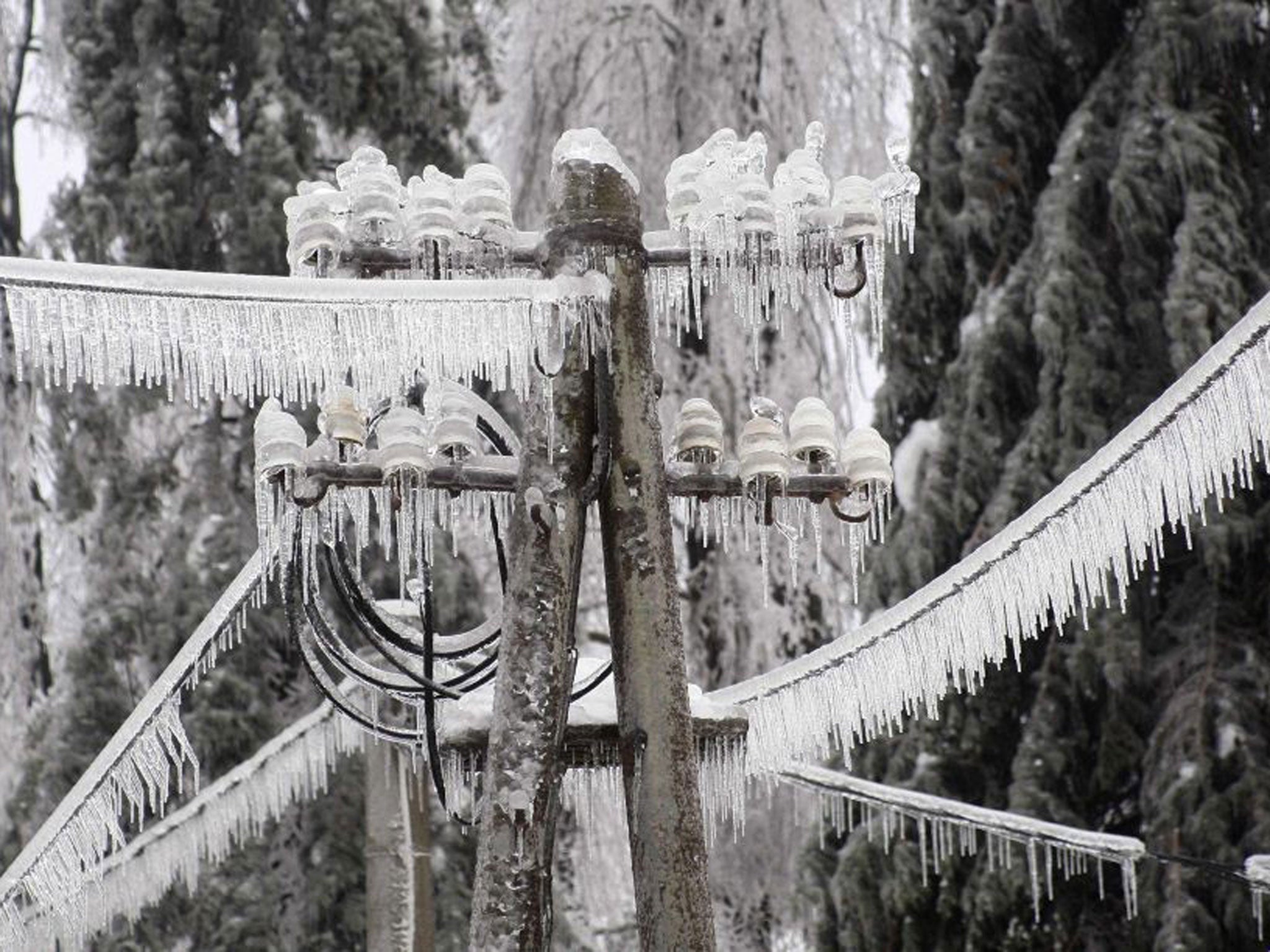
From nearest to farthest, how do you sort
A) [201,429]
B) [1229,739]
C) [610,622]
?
1. [610,622]
2. [1229,739]
3. [201,429]

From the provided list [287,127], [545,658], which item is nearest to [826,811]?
[287,127]

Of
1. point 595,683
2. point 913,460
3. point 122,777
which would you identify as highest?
point 913,460

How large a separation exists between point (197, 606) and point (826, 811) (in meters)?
2.95

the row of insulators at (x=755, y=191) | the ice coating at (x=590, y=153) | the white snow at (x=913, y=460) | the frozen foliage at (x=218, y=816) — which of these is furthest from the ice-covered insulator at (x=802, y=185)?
the white snow at (x=913, y=460)

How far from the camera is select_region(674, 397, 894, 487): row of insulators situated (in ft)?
17.2

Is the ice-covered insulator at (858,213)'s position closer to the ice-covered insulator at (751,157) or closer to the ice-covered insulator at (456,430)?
the ice-covered insulator at (751,157)

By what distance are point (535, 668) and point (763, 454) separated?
0.81 m

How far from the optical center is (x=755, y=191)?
16.5 ft

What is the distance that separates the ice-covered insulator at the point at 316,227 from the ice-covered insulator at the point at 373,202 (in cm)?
3

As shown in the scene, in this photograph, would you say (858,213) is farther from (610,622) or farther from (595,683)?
(595,683)

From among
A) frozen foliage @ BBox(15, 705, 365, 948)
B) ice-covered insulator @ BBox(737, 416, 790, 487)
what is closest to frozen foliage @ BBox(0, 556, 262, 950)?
frozen foliage @ BBox(15, 705, 365, 948)

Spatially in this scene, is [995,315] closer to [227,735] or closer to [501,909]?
[227,735]

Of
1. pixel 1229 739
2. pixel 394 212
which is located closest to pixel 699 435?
pixel 394 212

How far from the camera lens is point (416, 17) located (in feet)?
38.8
